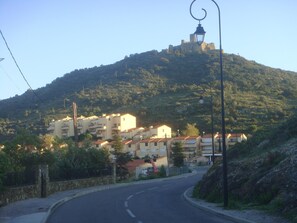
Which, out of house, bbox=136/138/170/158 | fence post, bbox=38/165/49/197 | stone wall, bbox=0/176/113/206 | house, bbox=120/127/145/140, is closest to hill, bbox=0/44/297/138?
house, bbox=120/127/145/140

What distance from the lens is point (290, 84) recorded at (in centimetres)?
12375

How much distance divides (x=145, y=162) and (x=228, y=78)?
64263 millimetres

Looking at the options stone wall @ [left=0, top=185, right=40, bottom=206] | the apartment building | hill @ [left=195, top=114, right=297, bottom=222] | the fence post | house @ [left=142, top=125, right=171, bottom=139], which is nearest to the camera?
Answer: hill @ [left=195, top=114, right=297, bottom=222]

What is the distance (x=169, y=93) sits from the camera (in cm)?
12800

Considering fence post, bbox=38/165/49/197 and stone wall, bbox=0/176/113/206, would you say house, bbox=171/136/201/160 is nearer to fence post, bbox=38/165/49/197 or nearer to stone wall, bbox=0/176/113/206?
stone wall, bbox=0/176/113/206

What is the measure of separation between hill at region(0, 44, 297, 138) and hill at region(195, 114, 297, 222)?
180ft

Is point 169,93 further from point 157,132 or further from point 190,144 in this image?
point 190,144

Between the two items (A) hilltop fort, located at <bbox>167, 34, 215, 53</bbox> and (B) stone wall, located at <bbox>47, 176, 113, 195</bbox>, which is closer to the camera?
(B) stone wall, located at <bbox>47, 176, 113, 195</bbox>

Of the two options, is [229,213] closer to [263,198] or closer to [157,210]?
[263,198]

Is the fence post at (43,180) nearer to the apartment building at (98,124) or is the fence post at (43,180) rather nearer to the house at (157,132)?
the house at (157,132)

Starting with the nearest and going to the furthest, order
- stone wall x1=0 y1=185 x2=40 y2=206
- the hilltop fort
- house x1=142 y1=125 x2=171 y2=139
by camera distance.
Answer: stone wall x1=0 y1=185 x2=40 y2=206 < house x1=142 y1=125 x2=171 y2=139 < the hilltop fort

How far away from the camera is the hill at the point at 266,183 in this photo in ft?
45.4

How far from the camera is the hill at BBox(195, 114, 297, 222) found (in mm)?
13844

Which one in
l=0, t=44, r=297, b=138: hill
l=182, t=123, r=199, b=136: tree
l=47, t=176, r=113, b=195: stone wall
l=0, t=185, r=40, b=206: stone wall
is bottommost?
l=47, t=176, r=113, b=195: stone wall
